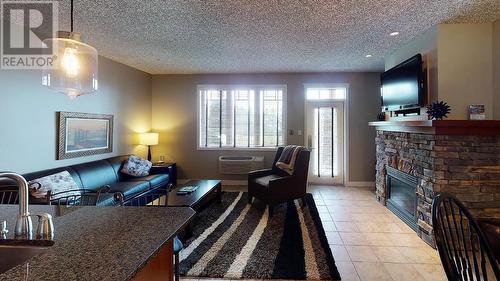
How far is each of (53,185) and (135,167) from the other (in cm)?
155

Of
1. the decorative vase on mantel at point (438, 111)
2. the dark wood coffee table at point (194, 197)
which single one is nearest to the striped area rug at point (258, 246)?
the dark wood coffee table at point (194, 197)

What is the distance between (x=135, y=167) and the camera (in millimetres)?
4422

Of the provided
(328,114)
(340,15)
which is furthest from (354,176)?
(340,15)

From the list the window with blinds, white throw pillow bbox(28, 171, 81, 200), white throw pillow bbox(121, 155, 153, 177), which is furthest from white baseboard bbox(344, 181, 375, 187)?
white throw pillow bbox(28, 171, 81, 200)

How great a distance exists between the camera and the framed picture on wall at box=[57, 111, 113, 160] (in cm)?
356

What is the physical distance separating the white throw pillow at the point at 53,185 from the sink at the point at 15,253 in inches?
65.3

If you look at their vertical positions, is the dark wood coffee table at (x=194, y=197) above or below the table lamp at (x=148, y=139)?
below

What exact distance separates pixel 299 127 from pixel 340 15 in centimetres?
305

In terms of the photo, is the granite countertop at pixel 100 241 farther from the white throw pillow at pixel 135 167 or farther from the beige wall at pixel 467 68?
the beige wall at pixel 467 68

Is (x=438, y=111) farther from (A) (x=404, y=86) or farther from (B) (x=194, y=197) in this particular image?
(B) (x=194, y=197)

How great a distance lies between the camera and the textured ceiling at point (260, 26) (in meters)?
2.55

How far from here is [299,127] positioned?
561 cm

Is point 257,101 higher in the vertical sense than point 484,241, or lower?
higher

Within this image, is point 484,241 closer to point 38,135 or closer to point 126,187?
point 126,187
